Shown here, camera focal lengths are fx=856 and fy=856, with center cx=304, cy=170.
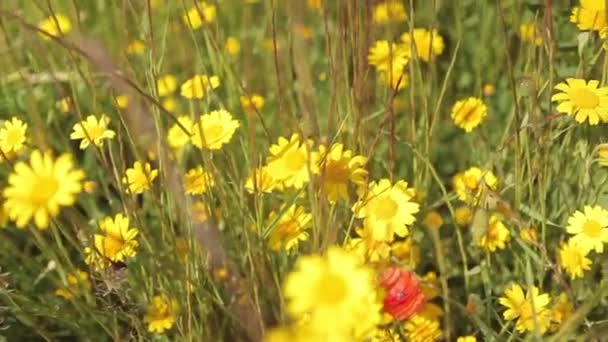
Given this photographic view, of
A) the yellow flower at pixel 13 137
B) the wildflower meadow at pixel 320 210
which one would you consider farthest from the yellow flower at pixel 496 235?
the yellow flower at pixel 13 137

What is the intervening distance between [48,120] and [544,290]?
64cm

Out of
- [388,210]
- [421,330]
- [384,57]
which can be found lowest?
[421,330]

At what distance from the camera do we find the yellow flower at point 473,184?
Result: 0.80 meters

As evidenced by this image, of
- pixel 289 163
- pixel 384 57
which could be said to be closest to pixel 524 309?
pixel 289 163

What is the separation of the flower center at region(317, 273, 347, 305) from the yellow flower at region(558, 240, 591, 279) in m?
0.42

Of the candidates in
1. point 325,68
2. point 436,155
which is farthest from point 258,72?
point 436,155

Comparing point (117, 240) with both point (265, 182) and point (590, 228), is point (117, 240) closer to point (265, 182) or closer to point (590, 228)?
point (265, 182)

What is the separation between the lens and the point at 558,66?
106cm

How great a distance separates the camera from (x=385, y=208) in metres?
0.77

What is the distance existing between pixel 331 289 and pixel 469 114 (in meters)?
0.56

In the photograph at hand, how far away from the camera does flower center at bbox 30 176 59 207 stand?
1.91 feet

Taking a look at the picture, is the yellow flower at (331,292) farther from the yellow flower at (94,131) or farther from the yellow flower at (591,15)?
the yellow flower at (591,15)

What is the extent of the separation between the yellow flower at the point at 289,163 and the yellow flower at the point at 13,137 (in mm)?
243

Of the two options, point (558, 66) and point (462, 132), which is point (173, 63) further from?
point (558, 66)
